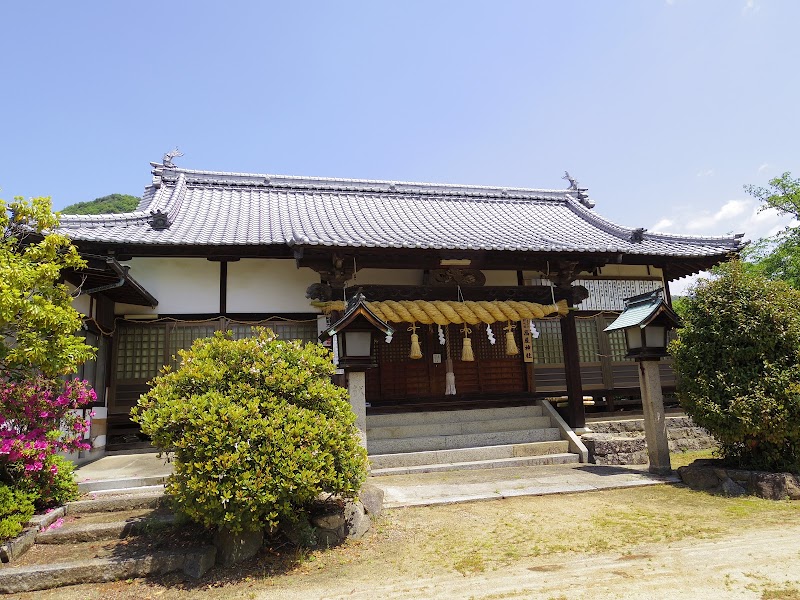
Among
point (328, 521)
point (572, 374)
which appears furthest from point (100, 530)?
point (572, 374)

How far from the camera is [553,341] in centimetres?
1271

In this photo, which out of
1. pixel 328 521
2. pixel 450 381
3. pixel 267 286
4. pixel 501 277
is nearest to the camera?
pixel 328 521

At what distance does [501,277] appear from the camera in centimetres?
1266

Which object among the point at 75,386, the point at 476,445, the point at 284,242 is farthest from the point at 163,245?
the point at 476,445

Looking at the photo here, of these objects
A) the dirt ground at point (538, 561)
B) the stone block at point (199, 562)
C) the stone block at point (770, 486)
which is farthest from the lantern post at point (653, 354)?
the stone block at point (199, 562)

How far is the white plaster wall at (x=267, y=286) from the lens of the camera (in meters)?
11.0

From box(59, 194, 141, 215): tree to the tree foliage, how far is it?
3739 centimetres

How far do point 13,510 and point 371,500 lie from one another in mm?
3716

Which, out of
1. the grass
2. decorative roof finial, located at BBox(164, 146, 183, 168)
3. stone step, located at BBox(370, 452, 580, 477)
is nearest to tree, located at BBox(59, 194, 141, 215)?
decorative roof finial, located at BBox(164, 146, 183, 168)

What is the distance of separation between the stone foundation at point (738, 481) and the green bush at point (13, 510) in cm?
844

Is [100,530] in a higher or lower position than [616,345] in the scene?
lower

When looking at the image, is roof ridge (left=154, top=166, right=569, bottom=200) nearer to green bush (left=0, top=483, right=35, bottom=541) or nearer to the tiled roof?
the tiled roof

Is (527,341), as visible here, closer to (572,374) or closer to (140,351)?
(572,374)

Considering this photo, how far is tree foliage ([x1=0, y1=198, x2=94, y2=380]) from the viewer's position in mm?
5043
